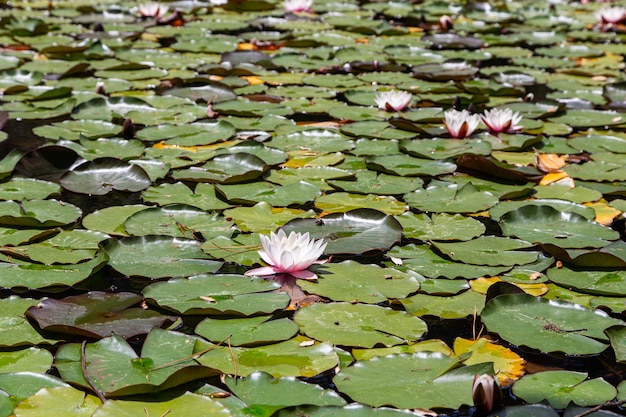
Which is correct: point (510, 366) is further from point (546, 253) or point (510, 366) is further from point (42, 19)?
point (42, 19)

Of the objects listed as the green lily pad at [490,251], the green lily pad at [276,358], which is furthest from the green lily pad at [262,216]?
the green lily pad at [276,358]

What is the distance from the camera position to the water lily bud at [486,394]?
200cm

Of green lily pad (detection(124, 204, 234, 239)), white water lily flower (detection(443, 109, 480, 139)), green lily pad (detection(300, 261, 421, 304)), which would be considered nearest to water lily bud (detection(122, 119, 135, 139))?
green lily pad (detection(124, 204, 234, 239))

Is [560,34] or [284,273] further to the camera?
[560,34]

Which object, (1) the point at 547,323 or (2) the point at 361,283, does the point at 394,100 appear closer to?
(2) the point at 361,283

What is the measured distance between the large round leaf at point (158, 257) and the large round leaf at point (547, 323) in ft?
3.11

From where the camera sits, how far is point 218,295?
2600 mm

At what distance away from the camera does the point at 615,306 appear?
2652mm

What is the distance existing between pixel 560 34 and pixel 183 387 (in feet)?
20.3

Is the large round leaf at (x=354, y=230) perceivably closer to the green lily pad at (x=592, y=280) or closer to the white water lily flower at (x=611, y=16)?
the green lily pad at (x=592, y=280)

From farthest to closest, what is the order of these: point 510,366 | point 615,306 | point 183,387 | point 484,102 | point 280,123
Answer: point 484,102, point 280,123, point 615,306, point 510,366, point 183,387

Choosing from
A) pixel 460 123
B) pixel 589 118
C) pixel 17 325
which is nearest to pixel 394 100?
pixel 460 123

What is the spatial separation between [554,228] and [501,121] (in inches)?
50.5

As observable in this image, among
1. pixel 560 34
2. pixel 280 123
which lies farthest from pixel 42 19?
pixel 560 34
